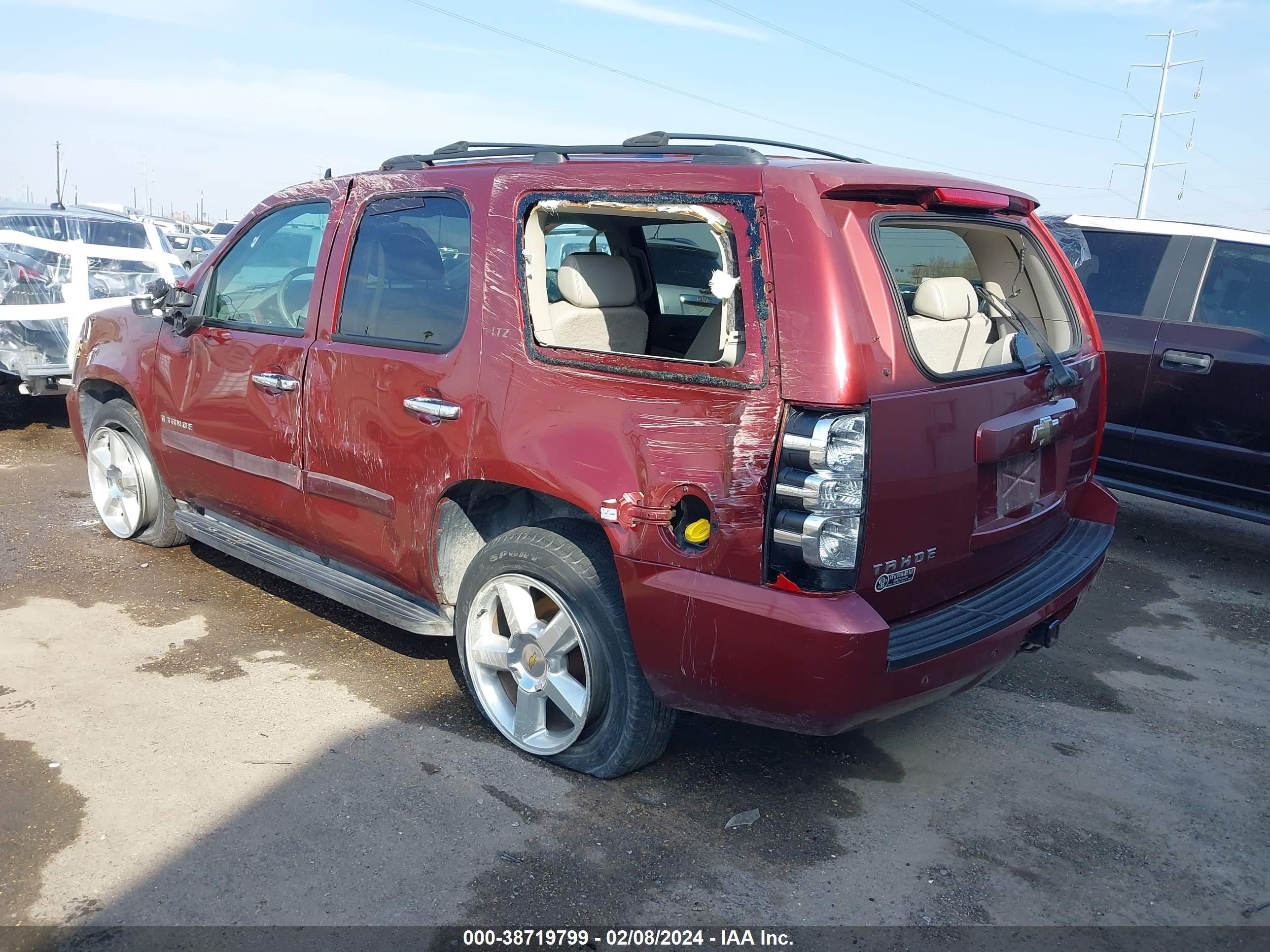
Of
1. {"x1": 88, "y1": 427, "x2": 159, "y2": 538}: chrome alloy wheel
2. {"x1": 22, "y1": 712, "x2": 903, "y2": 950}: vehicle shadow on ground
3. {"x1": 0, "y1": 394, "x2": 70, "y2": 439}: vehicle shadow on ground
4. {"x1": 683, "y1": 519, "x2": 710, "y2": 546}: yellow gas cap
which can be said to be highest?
{"x1": 683, "y1": 519, "x2": 710, "y2": 546}: yellow gas cap

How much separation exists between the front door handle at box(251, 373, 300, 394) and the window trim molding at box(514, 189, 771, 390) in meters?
1.18

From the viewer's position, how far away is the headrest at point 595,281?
11.1ft

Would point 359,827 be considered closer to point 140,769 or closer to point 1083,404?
point 140,769

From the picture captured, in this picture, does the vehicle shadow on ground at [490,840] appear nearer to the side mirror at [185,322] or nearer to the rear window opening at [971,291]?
the rear window opening at [971,291]

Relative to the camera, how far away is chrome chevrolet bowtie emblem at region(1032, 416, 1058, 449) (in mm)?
3031

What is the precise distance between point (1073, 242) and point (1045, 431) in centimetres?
392

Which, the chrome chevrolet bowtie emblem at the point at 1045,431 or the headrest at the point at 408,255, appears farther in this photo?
the headrest at the point at 408,255

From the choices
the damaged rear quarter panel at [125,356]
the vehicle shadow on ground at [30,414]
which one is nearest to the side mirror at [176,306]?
the damaged rear quarter panel at [125,356]

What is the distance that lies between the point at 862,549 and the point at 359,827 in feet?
5.28

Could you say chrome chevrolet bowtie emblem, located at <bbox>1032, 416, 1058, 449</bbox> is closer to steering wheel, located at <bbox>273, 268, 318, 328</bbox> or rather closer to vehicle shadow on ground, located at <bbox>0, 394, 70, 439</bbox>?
steering wheel, located at <bbox>273, 268, 318, 328</bbox>

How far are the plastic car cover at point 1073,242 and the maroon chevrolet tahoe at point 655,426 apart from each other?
9.76 feet

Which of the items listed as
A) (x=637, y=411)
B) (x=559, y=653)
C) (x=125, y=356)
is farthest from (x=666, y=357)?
(x=125, y=356)

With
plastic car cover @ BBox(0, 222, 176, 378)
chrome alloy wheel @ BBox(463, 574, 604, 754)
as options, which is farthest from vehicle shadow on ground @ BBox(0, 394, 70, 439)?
chrome alloy wheel @ BBox(463, 574, 604, 754)

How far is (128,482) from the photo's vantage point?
16.6 feet
